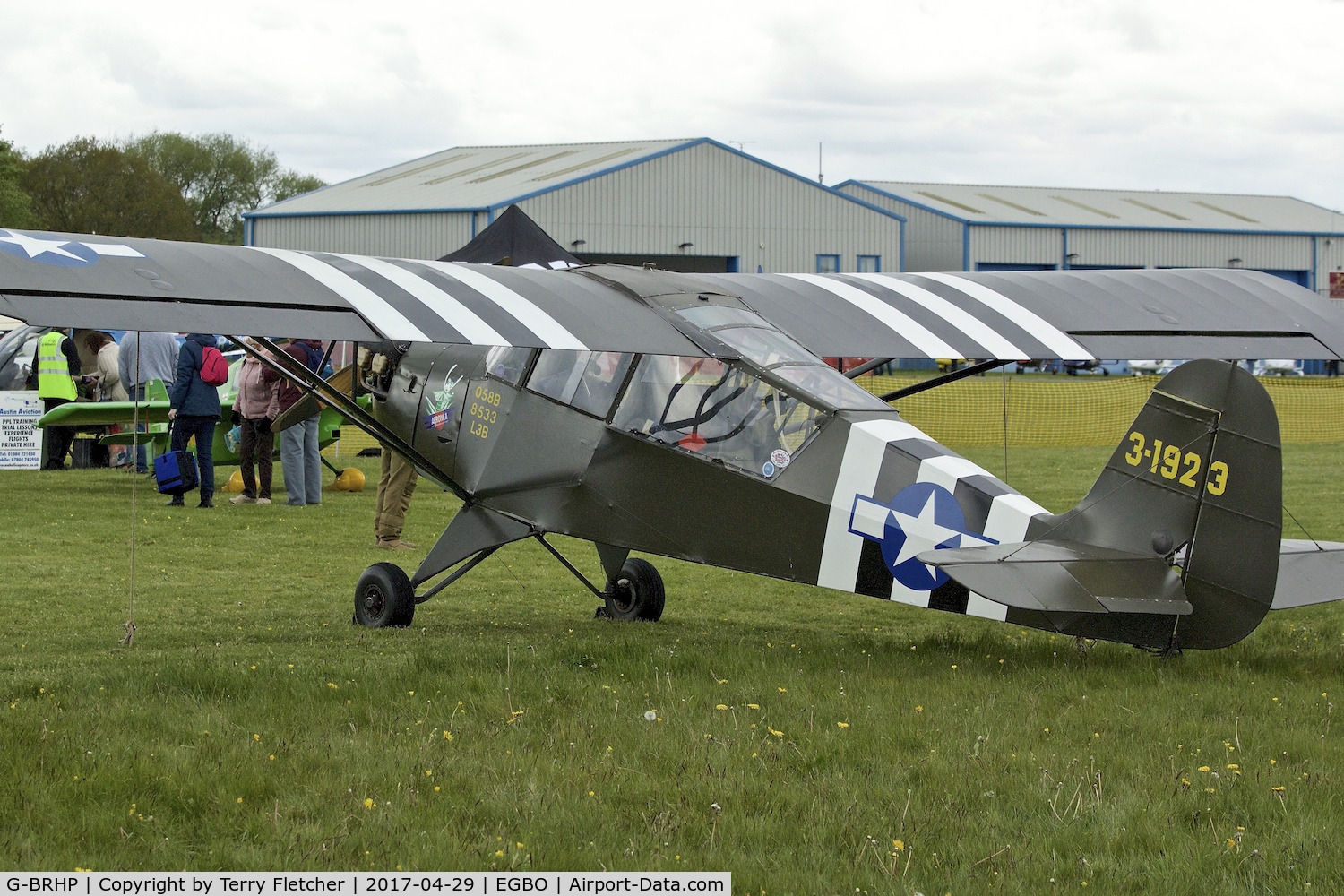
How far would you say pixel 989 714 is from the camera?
5.22m

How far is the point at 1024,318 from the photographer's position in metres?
7.83

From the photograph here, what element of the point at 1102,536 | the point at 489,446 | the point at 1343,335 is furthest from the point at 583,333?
the point at 1343,335

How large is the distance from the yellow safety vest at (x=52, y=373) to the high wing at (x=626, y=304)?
10905mm

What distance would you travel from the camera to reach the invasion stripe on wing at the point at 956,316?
7297 mm

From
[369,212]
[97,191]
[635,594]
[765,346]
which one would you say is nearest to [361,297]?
[765,346]

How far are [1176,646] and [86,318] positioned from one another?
482 centimetres

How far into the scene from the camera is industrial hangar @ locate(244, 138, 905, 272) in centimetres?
4069

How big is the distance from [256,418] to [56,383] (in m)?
4.46

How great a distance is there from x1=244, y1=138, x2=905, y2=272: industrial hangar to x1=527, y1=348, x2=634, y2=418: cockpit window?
31867 millimetres

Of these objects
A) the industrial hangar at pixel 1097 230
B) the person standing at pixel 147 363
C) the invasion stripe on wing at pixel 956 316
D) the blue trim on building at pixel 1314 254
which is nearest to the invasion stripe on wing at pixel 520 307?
the invasion stripe on wing at pixel 956 316

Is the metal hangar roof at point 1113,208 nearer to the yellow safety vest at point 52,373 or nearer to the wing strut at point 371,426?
the yellow safety vest at point 52,373

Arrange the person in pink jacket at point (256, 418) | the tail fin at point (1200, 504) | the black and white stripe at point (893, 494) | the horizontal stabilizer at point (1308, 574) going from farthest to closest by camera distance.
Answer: the person in pink jacket at point (256, 418), the black and white stripe at point (893, 494), the horizontal stabilizer at point (1308, 574), the tail fin at point (1200, 504)

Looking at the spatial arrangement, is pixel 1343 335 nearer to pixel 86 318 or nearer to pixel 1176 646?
pixel 1176 646

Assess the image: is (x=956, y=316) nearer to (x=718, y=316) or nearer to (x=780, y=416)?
(x=718, y=316)
